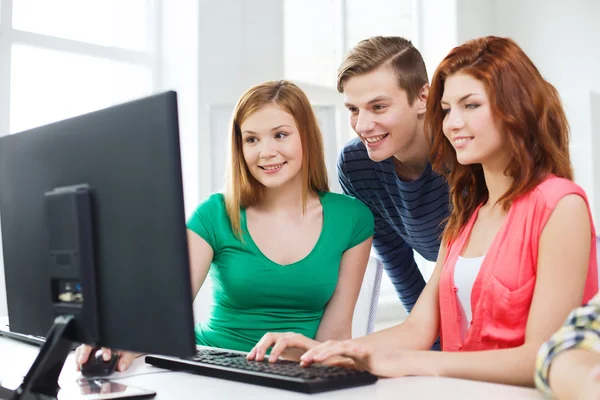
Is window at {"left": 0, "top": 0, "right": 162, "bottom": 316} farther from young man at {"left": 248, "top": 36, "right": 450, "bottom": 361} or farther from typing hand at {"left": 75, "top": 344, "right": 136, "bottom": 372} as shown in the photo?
typing hand at {"left": 75, "top": 344, "right": 136, "bottom": 372}

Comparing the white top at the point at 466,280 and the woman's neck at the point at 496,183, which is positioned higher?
the woman's neck at the point at 496,183

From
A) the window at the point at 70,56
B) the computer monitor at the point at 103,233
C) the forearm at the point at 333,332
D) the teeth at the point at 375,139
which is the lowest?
the forearm at the point at 333,332

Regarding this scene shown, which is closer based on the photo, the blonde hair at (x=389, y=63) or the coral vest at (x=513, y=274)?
the coral vest at (x=513, y=274)

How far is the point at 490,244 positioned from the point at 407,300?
1.25 m

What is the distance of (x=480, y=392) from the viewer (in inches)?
40.8

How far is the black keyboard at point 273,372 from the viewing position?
106cm

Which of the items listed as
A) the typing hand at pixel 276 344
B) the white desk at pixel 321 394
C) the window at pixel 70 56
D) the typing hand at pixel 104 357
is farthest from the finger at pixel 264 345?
the window at pixel 70 56

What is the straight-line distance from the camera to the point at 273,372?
44.3 inches

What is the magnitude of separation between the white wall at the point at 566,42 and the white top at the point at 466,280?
9.90ft

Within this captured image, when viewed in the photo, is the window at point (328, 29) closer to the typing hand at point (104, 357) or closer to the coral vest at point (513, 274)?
the coral vest at point (513, 274)

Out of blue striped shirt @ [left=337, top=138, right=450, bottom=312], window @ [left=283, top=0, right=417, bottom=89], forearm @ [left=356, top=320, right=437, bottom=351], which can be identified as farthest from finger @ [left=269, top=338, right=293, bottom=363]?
window @ [left=283, top=0, right=417, bottom=89]

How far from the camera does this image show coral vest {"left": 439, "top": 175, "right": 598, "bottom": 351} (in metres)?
1.40

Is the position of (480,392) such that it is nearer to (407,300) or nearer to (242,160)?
(242,160)

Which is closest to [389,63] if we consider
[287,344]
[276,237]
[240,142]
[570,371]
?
[240,142]
